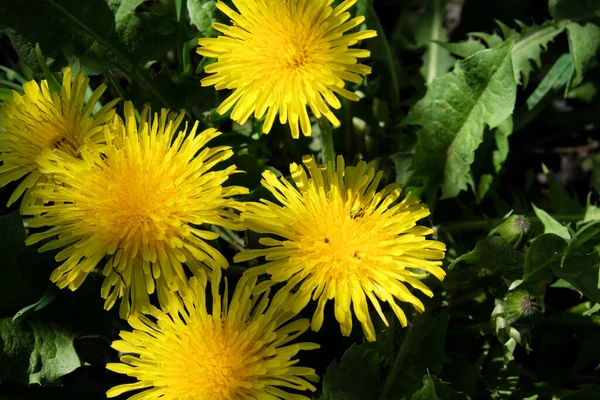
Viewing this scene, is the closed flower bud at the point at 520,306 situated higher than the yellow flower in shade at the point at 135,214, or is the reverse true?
the yellow flower in shade at the point at 135,214

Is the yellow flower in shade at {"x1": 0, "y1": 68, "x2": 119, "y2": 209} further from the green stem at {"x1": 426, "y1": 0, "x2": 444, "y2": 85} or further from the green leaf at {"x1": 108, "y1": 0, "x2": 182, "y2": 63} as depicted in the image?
the green stem at {"x1": 426, "y1": 0, "x2": 444, "y2": 85}

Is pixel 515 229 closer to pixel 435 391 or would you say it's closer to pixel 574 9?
pixel 435 391

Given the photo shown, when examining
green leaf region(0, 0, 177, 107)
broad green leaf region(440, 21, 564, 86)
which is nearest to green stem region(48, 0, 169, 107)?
green leaf region(0, 0, 177, 107)

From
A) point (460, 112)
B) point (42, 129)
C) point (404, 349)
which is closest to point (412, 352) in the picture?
point (404, 349)

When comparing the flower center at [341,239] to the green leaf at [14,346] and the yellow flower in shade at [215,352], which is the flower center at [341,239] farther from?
the green leaf at [14,346]

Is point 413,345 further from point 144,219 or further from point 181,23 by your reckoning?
point 181,23

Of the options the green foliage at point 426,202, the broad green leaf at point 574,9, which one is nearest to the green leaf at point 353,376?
the green foliage at point 426,202

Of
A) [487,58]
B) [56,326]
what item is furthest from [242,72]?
[56,326]
